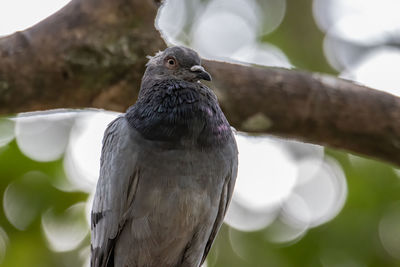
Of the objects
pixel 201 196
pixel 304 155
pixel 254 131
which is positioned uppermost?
pixel 201 196

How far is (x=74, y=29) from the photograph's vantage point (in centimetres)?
558

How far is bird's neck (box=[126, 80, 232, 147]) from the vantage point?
4660 mm

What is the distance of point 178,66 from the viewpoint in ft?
16.6

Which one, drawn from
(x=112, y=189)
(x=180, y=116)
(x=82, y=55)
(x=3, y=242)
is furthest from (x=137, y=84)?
(x=3, y=242)

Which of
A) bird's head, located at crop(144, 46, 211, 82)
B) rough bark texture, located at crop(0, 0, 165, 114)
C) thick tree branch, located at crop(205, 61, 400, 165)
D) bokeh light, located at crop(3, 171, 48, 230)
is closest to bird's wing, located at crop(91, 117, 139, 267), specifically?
bird's head, located at crop(144, 46, 211, 82)

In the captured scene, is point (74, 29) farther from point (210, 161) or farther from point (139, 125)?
point (210, 161)

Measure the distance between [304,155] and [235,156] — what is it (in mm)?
4253

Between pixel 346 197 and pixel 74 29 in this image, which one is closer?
pixel 74 29

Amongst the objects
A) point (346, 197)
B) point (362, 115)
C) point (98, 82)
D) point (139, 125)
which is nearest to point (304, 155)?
point (346, 197)

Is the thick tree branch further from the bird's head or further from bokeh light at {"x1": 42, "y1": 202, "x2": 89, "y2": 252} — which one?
bokeh light at {"x1": 42, "y1": 202, "x2": 89, "y2": 252}

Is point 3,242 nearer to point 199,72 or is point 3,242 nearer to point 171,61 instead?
point 171,61

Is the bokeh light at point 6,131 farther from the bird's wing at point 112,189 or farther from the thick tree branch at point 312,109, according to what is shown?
the bird's wing at point 112,189

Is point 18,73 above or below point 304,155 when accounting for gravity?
above

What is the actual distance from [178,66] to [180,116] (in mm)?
507
